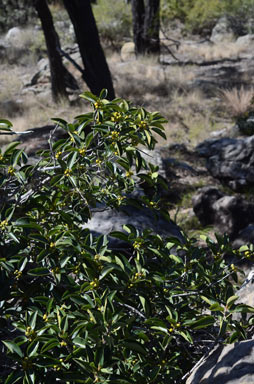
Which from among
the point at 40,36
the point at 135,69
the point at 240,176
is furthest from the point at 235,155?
the point at 40,36

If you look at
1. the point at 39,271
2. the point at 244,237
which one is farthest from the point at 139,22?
the point at 39,271

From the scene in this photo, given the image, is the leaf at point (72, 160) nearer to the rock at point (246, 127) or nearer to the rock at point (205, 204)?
the rock at point (205, 204)

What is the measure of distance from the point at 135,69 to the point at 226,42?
5976 millimetres

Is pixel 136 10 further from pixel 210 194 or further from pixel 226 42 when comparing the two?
pixel 210 194

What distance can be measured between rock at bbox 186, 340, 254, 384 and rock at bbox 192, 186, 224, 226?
135 inches

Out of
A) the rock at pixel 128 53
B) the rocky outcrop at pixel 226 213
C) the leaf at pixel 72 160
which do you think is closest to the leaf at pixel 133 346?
the leaf at pixel 72 160

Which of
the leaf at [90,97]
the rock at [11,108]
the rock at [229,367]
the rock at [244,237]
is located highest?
the leaf at [90,97]

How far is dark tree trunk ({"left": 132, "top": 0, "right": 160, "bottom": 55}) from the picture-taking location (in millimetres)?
13469

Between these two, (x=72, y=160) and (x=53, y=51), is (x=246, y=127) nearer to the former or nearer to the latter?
(x=53, y=51)

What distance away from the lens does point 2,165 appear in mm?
2293

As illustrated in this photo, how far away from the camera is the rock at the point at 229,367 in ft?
6.03

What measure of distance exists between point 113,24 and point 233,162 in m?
14.3

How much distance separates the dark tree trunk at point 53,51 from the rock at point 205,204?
6.11 meters

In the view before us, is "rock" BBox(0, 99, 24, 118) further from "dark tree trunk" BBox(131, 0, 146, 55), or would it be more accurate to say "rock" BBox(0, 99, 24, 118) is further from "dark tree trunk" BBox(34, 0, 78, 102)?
"dark tree trunk" BBox(131, 0, 146, 55)
